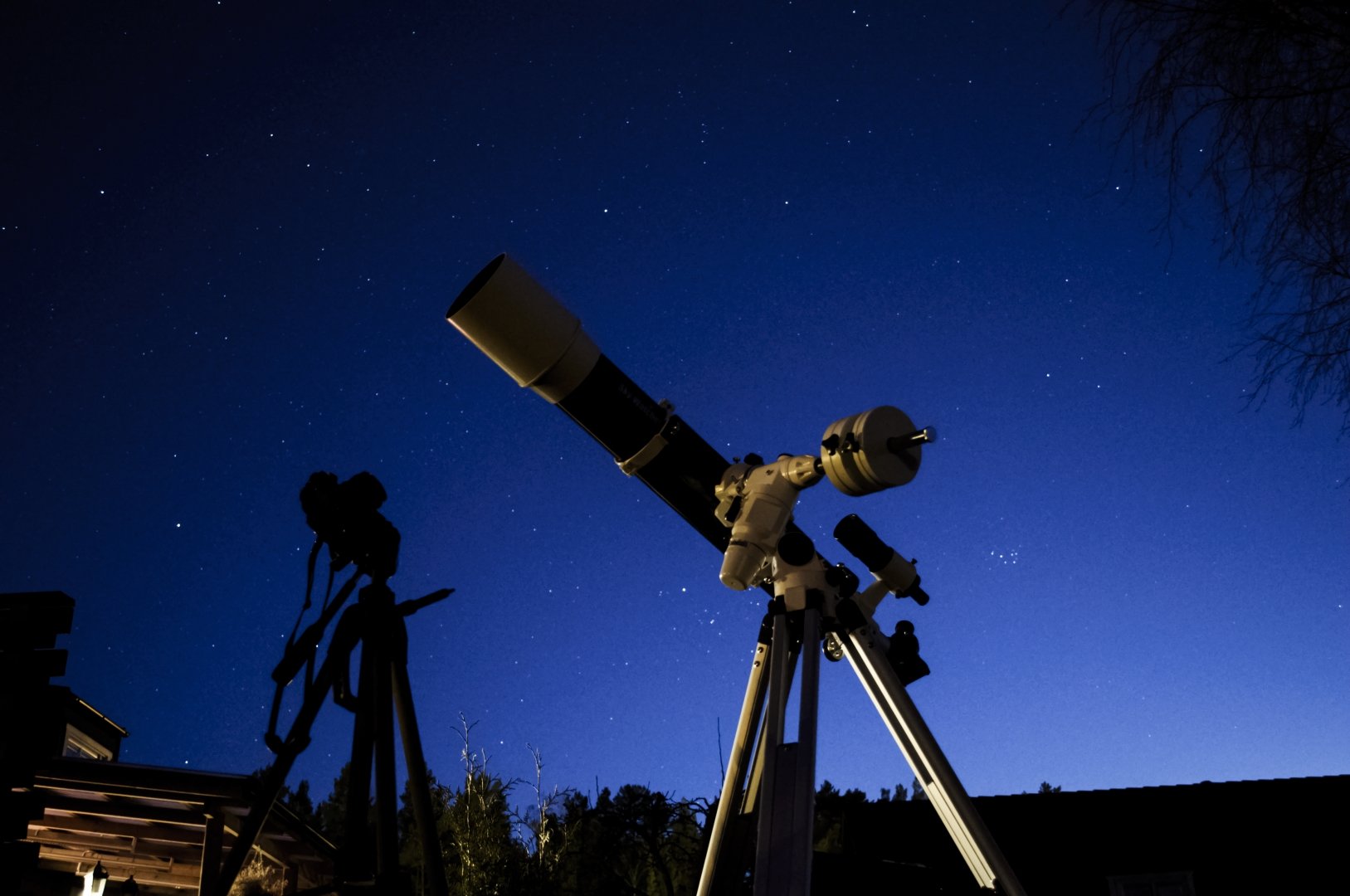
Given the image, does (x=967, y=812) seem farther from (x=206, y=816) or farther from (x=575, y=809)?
(x=575, y=809)

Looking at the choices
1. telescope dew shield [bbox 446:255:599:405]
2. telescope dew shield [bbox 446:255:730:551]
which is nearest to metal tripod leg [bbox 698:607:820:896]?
telescope dew shield [bbox 446:255:730:551]

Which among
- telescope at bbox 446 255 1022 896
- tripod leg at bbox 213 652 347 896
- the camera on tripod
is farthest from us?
telescope at bbox 446 255 1022 896

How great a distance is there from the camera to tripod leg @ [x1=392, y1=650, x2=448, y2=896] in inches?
116

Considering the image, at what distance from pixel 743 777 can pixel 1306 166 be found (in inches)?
120

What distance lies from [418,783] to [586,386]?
2.27 metres

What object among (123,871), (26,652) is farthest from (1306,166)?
(123,871)

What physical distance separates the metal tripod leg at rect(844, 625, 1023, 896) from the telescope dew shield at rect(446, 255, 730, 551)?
3.24 ft

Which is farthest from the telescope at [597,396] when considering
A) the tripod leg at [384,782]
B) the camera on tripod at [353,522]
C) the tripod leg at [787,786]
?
the tripod leg at [384,782]

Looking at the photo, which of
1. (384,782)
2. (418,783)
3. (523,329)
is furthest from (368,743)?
(523,329)

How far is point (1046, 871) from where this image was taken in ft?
44.0

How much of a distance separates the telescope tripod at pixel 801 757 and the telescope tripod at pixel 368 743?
1.04m

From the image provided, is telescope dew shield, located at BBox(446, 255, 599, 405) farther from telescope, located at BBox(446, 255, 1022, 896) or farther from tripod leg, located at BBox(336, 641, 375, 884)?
tripod leg, located at BBox(336, 641, 375, 884)

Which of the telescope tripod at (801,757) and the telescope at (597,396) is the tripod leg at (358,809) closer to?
the telescope tripod at (801,757)

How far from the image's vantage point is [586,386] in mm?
4875
